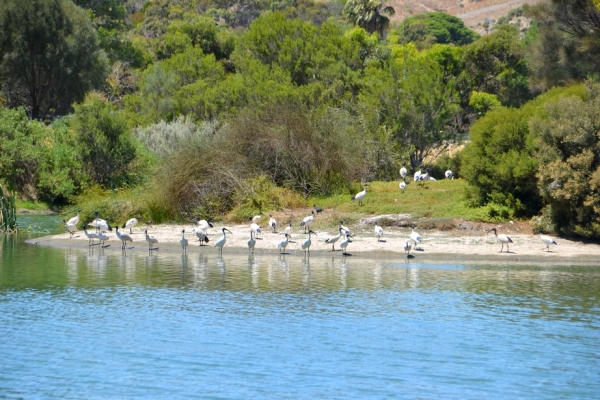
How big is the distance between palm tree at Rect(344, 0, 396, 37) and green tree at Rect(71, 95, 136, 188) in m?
40.7

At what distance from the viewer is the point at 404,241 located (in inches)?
1089

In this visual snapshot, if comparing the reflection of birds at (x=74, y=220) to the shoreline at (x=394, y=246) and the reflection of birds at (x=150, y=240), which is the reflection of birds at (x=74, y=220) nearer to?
the shoreline at (x=394, y=246)

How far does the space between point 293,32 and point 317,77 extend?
11.4 feet

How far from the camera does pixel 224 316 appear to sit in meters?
18.5

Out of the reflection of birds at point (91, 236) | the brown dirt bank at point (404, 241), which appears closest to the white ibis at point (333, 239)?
the brown dirt bank at point (404, 241)

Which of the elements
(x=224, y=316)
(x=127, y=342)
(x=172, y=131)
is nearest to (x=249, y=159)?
(x=172, y=131)

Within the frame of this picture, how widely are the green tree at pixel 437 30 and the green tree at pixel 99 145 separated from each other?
7440cm

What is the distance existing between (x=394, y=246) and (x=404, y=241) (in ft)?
2.87

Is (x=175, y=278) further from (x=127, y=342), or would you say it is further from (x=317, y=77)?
(x=317, y=77)

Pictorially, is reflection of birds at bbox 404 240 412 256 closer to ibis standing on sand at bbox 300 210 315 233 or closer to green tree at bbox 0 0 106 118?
ibis standing on sand at bbox 300 210 315 233

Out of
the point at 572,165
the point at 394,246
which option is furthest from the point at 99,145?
the point at 572,165

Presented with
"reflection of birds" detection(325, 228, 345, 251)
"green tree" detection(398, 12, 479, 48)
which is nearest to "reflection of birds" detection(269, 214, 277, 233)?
"reflection of birds" detection(325, 228, 345, 251)

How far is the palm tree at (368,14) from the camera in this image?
3066 inches

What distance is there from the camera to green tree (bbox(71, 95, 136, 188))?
41750 mm
